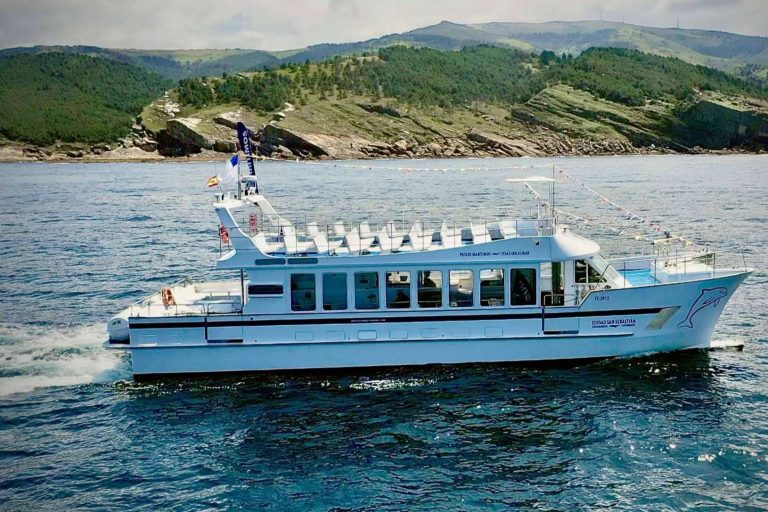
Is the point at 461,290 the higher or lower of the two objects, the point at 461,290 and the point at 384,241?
the lower

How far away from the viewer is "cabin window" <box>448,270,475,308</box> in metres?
21.4

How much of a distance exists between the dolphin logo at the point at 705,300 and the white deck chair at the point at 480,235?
588 centimetres

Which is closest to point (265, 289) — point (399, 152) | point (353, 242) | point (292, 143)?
point (353, 242)

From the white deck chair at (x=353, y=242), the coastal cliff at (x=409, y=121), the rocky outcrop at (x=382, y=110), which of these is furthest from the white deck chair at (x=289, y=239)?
the rocky outcrop at (x=382, y=110)

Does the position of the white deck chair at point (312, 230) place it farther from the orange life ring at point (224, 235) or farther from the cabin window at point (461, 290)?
the cabin window at point (461, 290)

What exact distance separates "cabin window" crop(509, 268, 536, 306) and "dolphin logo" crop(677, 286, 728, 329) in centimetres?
433

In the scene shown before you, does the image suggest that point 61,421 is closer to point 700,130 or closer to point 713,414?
point 713,414

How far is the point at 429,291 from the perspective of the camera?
2139cm

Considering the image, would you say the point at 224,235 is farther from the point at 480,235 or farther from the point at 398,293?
the point at 480,235

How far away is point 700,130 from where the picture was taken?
162875mm

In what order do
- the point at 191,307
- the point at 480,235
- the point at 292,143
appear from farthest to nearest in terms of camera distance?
1. the point at 292,143
2. the point at 480,235
3. the point at 191,307

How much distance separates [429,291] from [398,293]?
2.78ft

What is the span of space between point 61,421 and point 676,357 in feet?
53.8

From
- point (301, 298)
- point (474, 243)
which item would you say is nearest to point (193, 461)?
point (301, 298)
